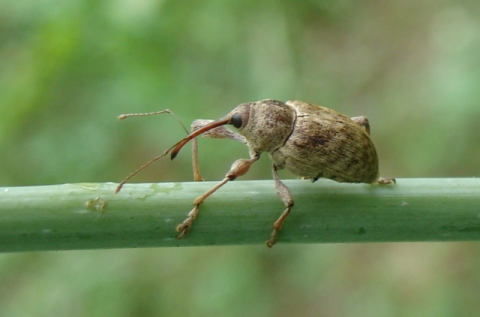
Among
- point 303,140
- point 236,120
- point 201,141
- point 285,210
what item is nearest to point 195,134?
point 236,120

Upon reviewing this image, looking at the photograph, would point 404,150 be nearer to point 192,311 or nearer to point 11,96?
point 192,311

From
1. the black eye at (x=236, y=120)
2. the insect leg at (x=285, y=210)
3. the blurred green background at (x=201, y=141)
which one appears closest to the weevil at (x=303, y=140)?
the black eye at (x=236, y=120)

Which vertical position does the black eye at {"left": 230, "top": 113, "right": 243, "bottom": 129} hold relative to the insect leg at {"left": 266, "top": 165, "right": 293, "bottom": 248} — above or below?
above

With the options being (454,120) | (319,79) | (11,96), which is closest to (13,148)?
(11,96)

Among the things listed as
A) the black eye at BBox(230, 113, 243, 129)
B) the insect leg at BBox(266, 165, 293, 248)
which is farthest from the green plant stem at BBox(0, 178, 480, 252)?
the black eye at BBox(230, 113, 243, 129)

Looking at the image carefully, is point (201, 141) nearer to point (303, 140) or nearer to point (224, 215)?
point (303, 140)

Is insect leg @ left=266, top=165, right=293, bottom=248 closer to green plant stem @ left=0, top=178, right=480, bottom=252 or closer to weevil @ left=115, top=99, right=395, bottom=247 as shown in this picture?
green plant stem @ left=0, top=178, right=480, bottom=252

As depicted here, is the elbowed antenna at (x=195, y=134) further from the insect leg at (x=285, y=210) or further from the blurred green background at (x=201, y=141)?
the blurred green background at (x=201, y=141)
